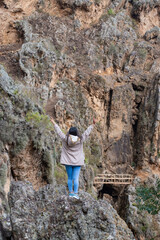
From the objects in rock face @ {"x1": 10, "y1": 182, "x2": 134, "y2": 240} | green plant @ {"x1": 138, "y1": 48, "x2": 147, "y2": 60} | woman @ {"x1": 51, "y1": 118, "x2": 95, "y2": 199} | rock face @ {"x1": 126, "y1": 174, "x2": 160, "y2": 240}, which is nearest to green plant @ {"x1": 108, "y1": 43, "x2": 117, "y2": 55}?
green plant @ {"x1": 138, "y1": 48, "x2": 147, "y2": 60}

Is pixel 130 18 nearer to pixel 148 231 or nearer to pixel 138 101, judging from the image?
pixel 138 101

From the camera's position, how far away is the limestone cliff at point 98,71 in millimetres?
13891

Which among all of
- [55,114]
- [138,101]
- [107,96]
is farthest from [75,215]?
[138,101]

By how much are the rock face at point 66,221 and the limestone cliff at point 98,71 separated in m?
6.43

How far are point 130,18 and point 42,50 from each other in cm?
1308

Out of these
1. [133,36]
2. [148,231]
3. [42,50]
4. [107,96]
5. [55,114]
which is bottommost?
[148,231]

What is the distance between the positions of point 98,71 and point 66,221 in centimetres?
1592

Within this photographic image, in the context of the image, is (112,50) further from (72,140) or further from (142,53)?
(72,140)

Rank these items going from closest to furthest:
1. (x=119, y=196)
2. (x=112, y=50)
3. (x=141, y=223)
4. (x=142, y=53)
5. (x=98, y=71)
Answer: (x=141, y=223) → (x=119, y=196) → (x=98, y=71) → (x=112, y=50) → (x=142, y=53)

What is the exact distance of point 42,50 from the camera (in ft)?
46.7

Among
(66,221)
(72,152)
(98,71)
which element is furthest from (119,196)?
(66,221)

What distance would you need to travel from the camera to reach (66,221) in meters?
3.84

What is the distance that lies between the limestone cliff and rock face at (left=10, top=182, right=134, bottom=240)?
21.1 ft

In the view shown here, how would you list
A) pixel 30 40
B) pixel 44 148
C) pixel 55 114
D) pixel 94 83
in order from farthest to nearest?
pixel 94 83, pixel 30 40, pixel 55 114, pixel 44 148
